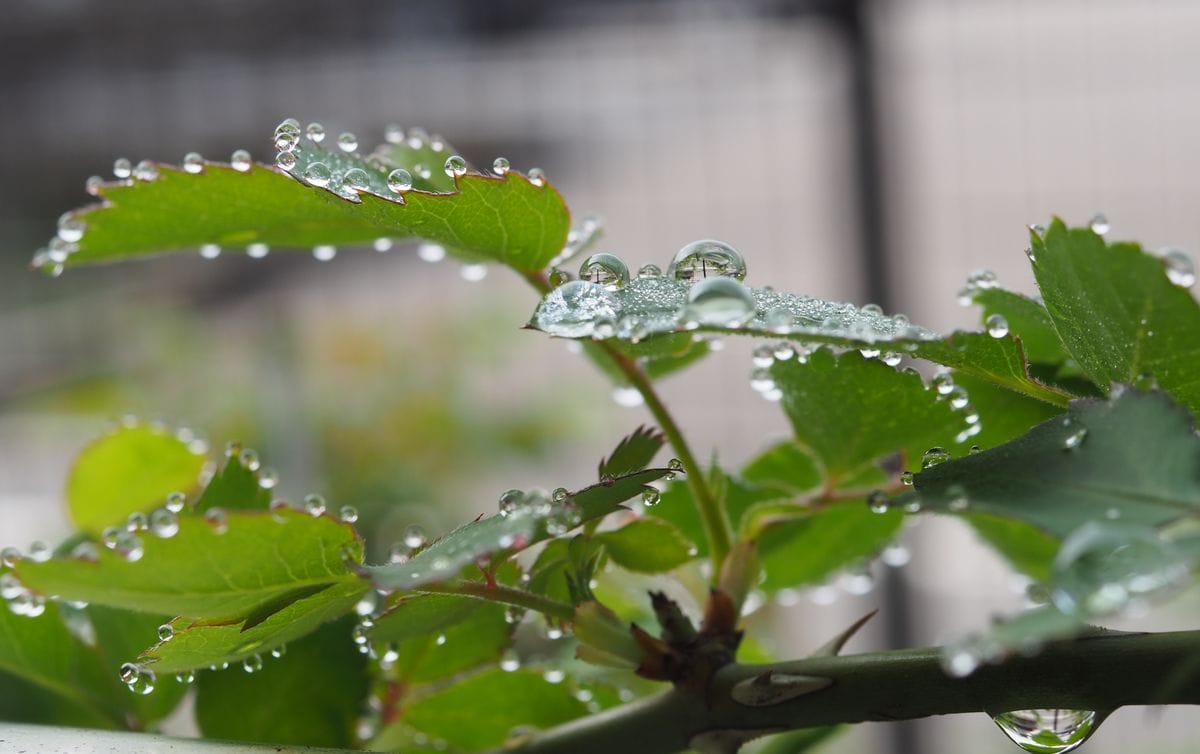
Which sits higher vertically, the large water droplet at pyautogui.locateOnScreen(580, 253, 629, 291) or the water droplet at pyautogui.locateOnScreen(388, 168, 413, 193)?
the water droplet at pyautogui.locateOnScreen(388, 168, 413, 193)

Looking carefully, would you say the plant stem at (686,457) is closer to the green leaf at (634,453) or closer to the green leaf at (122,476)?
the green leaf at (634,453)

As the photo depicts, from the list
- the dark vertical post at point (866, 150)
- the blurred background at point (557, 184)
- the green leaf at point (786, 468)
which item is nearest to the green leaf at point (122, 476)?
the green leaf at point (786, 468)

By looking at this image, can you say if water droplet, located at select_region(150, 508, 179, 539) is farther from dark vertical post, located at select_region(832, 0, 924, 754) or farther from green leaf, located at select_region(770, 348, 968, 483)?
dark vertical post, located at select_region(832, 0, 924, 754)

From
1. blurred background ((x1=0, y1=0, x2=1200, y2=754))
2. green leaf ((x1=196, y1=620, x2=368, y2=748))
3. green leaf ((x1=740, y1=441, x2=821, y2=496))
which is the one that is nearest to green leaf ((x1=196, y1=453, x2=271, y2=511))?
green leaf ((x1=196, y1=620, x2=368, y2=748))

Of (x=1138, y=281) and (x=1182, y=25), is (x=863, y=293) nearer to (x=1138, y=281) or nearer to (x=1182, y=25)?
(x=1182, y=25)

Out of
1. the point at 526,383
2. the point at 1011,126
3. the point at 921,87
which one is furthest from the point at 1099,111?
the point at 526,383
